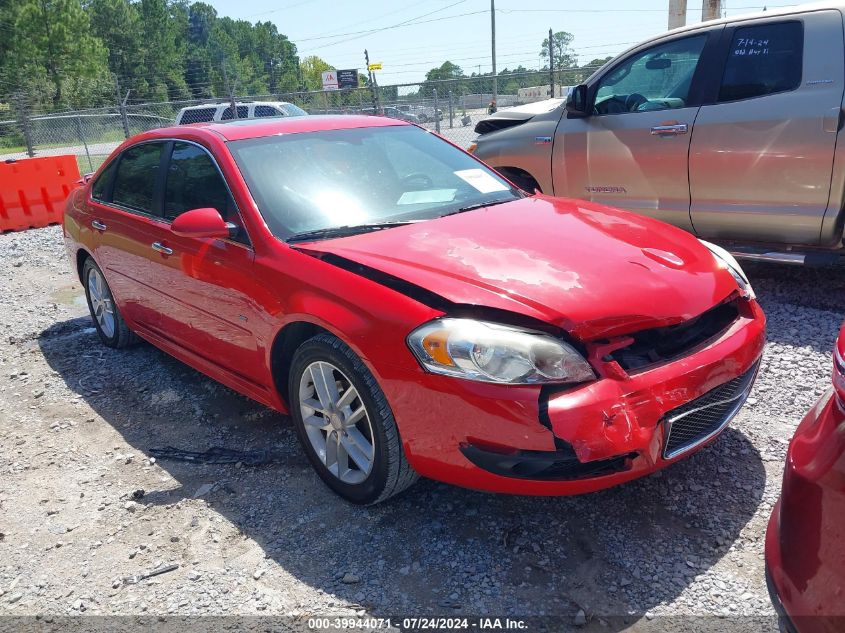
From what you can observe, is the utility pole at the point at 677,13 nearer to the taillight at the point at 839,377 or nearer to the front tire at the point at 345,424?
the front tire at the point at 345,424

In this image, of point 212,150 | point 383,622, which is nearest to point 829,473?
point 383,622

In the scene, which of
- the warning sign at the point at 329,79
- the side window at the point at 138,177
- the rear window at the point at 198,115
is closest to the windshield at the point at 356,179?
the side window at the point at 138,177

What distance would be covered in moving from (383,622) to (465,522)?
0.60m

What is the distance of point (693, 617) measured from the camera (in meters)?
2.24

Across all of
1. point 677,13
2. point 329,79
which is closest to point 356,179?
point 677,13

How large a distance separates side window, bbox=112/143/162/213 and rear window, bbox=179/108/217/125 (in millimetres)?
12306

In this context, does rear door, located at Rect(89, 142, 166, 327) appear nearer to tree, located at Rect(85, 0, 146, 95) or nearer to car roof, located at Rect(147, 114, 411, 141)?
car roof, located at Rect(147, 114, 411, 141)

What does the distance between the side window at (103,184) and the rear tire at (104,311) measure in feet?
1.66

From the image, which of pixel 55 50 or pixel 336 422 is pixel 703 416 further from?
pixel 55 50

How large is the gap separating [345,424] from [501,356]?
843 mm

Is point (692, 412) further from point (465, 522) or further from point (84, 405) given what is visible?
point (84, 405)

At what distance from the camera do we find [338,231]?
10.5ft

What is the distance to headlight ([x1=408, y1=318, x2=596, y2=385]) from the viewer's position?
235 centimetres

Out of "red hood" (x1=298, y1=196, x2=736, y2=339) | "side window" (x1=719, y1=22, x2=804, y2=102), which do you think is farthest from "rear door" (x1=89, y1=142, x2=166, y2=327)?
"side window" (x1=719, y1=22, x2=804, y2=102)
